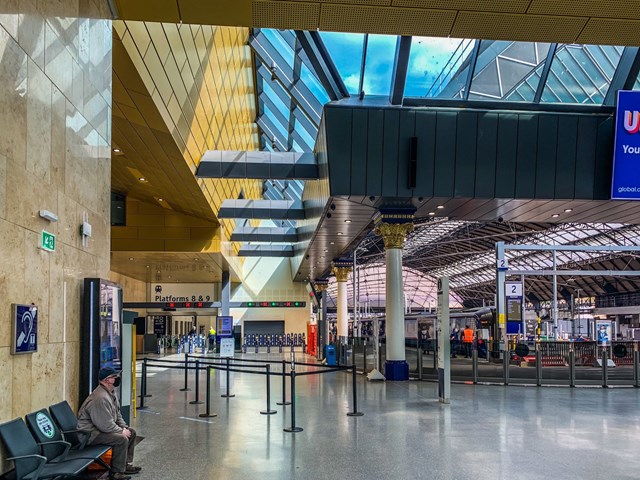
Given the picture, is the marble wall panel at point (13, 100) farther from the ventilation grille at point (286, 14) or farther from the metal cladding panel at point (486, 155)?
the metal cladding panel at point (486, 155)

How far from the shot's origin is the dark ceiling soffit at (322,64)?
43.8ft

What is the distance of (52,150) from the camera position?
247 inches

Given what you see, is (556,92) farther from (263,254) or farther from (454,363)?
(263,254)

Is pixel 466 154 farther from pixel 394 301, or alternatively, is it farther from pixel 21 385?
pixel 21 385

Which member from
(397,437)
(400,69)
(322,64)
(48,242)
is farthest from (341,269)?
(48,242)

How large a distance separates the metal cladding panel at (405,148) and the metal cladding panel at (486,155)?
161cm

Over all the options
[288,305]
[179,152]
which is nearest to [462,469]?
[179,152]

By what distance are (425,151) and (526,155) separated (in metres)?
2.46

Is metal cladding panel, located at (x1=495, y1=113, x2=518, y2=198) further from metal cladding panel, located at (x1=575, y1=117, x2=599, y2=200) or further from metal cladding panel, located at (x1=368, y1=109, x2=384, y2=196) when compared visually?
metal cladding panel, located at (x1=368, y1=109, x2=384, y2=196)

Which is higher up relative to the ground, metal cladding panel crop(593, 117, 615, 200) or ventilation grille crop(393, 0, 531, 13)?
ventilation grille crop(393, 0, 531, 13)

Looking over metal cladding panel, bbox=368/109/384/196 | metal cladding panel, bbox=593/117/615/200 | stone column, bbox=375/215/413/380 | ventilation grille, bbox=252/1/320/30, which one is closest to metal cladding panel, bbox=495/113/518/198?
metal cladding panel, bbox=593/117/615/200

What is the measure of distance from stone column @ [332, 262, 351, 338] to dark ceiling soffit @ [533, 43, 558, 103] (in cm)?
1692

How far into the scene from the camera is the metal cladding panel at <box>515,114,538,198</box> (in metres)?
14.5

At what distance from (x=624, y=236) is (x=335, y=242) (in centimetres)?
2612
